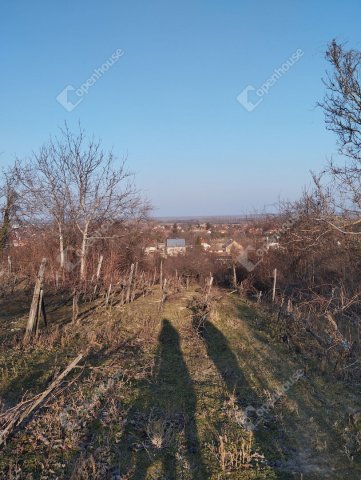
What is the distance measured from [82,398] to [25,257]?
15332mm

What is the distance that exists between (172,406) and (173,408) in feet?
0.24

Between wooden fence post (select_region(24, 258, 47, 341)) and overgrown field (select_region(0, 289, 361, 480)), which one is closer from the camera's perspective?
overgrown field (select_region(0, 289, 361, 480))

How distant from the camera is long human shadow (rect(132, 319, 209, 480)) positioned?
405 centimetres

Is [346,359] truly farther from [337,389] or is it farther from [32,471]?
[32,471]

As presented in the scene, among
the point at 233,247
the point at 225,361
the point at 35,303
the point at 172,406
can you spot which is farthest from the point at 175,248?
the point at 172,406

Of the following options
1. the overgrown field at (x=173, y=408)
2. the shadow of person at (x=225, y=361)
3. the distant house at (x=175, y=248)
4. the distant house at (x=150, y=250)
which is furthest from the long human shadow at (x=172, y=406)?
the distant house at (x=175, y=248)

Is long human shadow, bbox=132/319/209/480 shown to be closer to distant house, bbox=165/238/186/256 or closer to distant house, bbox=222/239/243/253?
distant house, bbox=222/239/243/253

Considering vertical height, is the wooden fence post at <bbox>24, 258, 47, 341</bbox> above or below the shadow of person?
above

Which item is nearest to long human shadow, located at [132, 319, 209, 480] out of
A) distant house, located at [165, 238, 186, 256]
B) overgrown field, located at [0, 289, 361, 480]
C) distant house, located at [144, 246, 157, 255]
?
overgrown field, located at [0, 289, 361, 480]

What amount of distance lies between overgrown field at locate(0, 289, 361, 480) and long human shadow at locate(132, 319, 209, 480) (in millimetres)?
16

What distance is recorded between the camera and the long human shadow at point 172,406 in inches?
159

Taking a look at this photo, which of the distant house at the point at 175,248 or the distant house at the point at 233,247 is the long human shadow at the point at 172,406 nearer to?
the distant house at the point at 233,247

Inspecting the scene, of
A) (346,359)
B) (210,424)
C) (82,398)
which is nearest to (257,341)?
(346,359)

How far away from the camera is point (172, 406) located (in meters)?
5.41
